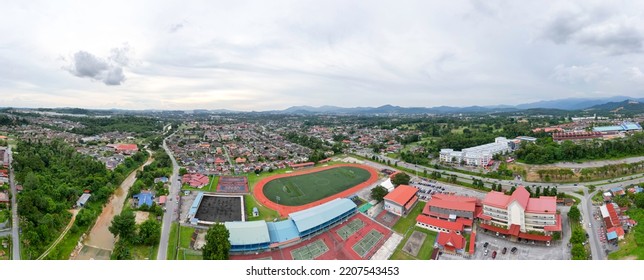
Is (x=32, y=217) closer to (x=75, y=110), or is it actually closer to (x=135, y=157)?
(x=135, y=157)

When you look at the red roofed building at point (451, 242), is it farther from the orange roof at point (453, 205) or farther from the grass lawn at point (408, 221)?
the orange roof at point (453, 205)

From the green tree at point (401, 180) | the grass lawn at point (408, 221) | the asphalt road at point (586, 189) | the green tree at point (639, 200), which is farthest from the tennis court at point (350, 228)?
the green tree at point (639, 200)

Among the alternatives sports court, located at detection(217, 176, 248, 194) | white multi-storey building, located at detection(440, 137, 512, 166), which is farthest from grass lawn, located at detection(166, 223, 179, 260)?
white multi-storey building, located at detection(440, 137, 512, 166)

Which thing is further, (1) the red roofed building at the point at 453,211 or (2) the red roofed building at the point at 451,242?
(1) the red roofed building at the point at 453,211

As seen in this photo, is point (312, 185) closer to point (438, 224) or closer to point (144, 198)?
point (438, 224)

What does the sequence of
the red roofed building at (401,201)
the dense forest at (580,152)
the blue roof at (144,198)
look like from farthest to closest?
the dense forest at (580,152) → the blue roof at (144,198) → the red roofed building at (401,201)

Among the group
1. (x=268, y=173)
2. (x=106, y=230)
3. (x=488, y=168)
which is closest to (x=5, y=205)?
(x=106, y=230)
